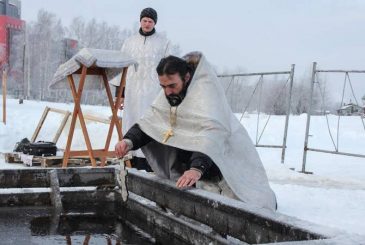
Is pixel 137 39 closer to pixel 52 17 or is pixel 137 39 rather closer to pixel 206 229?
pixel 206 229

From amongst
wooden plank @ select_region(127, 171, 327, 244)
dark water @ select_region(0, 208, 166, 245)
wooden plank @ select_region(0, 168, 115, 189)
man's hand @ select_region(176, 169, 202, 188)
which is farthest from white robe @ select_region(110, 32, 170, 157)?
man's hand @ select_region(176, 169, 202, 188)

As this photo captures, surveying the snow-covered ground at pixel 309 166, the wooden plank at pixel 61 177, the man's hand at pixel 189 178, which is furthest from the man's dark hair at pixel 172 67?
the snow-covered ground at pixel 309 166

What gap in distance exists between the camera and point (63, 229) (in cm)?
336

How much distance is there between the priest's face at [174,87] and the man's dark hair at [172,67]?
0.02 metres

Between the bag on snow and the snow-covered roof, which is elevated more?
the snow-covered roof

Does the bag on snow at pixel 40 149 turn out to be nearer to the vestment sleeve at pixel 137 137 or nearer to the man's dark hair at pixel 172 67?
the vestment sleeve at pixel 137 137

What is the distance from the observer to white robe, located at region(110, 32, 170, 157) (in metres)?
5.84

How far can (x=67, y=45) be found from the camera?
4672 centimetres

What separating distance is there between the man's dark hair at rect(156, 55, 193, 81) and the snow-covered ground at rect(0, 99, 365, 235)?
1857 millimetres

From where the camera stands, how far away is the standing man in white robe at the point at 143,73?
5832 millimetres

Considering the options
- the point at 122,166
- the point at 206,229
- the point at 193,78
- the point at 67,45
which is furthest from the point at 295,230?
the point at 67,45

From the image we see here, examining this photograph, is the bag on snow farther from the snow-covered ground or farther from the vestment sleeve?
the vestment sleeve

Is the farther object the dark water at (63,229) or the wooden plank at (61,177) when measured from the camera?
the wooden plank at (61,177)

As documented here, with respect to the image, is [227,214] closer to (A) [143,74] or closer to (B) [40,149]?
(A) [143,74]
